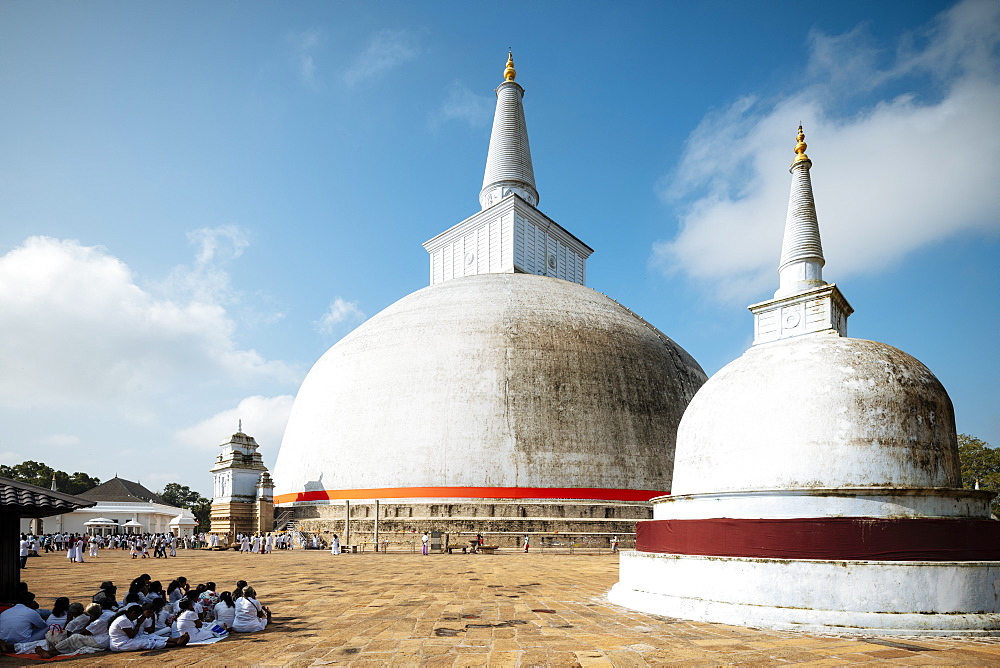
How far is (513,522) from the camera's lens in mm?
24891

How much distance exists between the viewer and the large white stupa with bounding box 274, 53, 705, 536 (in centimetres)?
2536

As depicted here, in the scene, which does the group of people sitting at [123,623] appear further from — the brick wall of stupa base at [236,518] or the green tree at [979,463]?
the green tree at [979,463]

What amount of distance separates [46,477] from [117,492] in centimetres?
1257

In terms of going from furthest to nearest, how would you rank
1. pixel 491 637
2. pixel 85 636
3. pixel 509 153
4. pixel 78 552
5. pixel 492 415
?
pixel 509 153 < pixel 492 415 < pixel 78 552 < pixel 491 637 < pixel 85 636

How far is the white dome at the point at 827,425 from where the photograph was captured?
9.68 m

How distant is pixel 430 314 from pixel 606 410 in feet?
30.7

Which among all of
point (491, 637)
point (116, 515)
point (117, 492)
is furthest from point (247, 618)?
point (117, 492)

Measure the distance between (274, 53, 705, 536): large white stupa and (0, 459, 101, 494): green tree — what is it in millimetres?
40541

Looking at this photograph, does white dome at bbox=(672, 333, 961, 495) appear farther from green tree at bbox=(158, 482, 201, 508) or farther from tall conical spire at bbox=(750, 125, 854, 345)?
green tree at bbox=(158, 482, 201, 508)

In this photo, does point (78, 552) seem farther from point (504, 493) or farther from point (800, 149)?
point (800, 149)

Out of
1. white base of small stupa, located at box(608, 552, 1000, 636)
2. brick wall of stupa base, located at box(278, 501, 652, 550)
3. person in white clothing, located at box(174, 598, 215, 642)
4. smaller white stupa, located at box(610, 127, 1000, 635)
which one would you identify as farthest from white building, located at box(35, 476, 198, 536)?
white base of small stupa, located at box(608, 552, 1000, 636)

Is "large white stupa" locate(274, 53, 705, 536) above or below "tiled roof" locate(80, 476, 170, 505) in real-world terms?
above

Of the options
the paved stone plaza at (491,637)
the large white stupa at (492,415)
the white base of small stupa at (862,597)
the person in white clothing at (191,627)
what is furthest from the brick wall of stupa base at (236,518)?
the white base of small stupa at (862,597)

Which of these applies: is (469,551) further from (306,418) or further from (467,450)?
(306,418)
